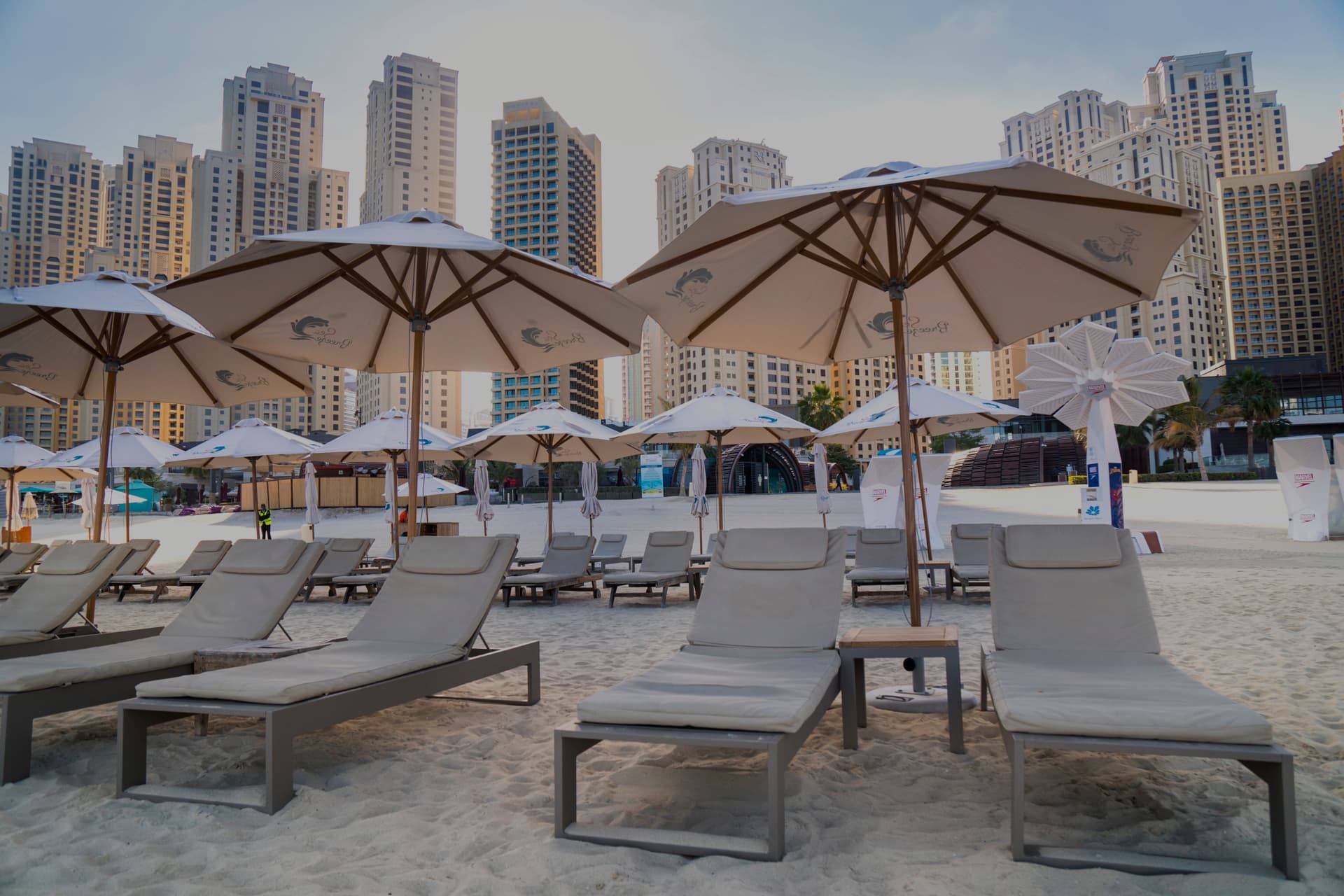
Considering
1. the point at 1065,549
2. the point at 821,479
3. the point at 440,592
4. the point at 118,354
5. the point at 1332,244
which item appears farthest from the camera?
the point at 1332,244

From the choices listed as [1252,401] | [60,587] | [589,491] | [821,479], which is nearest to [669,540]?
[589,491]

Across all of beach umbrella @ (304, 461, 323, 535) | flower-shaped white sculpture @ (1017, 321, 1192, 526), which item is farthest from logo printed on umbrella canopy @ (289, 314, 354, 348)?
flower-shaped white sculpture @ (1017, 321, 1192, 526)

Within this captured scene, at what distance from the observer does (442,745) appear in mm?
3605

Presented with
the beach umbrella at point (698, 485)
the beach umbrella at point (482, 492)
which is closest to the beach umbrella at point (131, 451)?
the beach umbrella at point (482, 492)

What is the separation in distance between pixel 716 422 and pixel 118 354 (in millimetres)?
6084

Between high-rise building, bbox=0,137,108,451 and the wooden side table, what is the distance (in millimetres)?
23939

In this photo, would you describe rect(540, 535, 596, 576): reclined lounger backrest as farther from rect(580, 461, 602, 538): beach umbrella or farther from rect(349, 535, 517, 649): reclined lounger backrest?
rect(349, 535, 517, 649): reclined lounger backrest

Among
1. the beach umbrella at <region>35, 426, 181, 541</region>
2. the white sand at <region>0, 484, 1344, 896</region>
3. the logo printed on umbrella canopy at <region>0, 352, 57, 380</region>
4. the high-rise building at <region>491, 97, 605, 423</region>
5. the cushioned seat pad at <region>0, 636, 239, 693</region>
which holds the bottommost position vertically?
the white sand at <region>0, 484, 1344, 896</region>

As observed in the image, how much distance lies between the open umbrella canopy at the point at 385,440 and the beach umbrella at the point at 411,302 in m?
5.24

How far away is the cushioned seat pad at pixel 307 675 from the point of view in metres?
2.89

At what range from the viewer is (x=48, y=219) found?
29.0m

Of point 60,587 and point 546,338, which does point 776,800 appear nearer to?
point 546,338

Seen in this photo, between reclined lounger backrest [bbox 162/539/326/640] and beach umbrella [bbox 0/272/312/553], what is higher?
beach umbrella [bbox 0/272/312/553]

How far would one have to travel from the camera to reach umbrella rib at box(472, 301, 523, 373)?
18.9ft
